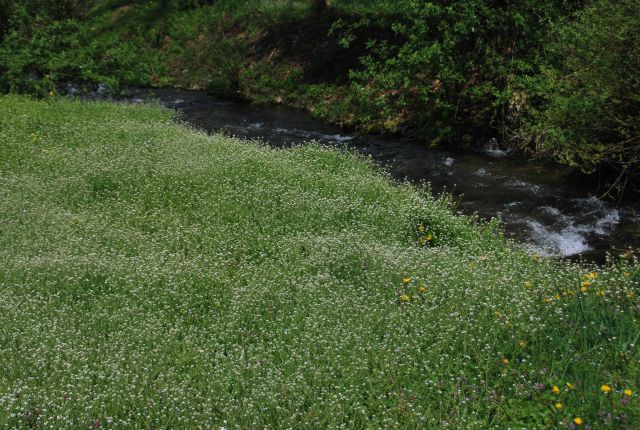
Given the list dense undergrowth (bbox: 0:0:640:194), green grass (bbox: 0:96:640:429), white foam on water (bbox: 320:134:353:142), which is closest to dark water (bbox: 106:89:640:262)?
white foam on water (bbox: 320:134:353:142)

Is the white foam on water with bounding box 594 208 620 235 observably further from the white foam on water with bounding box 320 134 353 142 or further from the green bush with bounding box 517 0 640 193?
the white foam on water with bounding box 320 134 353 142

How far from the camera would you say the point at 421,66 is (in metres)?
17.4

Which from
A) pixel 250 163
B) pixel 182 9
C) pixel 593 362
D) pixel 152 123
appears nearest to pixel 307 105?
pixel 152 123

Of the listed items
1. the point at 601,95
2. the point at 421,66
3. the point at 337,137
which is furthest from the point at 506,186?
the point at 337,137

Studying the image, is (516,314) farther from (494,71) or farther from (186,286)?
(494,71)

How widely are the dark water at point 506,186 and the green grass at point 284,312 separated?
62.1 inches

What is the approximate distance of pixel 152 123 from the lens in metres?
16.7

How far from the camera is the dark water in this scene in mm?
11211

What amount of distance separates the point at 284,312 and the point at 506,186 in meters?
7.78

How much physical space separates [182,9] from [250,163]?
22539 millimetres

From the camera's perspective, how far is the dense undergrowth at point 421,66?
41.7 ft

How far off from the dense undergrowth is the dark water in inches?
22.9

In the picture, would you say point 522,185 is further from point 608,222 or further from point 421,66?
point 421,66

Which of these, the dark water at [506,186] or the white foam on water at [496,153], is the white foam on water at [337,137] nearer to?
the dark water at [506,186]
